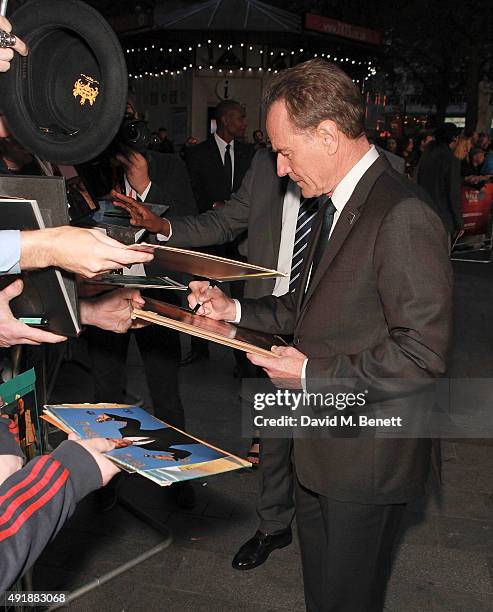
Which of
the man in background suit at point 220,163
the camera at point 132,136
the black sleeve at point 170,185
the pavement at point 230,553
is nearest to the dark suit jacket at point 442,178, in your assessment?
the man in background suit at point 220,163

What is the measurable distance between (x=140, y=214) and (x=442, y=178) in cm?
837

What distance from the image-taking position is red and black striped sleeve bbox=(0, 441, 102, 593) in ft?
4.75

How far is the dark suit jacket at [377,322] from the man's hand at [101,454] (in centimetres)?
79

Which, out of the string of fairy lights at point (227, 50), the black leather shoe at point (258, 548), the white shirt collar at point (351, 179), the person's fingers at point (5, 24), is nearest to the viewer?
the person's fingers at point (5, 24)

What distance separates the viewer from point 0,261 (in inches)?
67.8

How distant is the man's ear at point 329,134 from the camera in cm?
234

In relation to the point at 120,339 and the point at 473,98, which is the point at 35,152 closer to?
the point at 120,339

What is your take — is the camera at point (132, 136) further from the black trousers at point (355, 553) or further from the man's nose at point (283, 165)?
the black trousers at point (355, 553)

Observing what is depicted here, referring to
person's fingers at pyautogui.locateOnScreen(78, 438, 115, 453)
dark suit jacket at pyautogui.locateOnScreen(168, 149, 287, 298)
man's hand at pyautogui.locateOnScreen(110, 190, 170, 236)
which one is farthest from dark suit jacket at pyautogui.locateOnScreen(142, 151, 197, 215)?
person's fingers at pyautogui.locateOnScreen(78, 438, 115, 453)

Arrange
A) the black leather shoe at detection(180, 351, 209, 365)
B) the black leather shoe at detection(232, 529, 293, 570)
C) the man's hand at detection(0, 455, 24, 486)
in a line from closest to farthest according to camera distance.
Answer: the man's hand at detection(0, 455, 24, 486) < the black leather shoe at detection(232, 529, 293, 570) < the black leather shoe at detection(180, 351, 209, 365)

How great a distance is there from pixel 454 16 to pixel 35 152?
32321mm

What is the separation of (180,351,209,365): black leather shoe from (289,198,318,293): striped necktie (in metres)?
3.12

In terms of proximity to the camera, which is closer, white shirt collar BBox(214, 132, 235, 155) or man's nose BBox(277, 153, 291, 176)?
man's nose BBox(277, 153, 291, 176)

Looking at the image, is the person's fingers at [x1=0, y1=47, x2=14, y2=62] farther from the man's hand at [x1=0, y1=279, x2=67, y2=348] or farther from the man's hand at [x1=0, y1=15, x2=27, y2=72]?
the man's hand at [x1=0, y1=279, x2=67, y2=348]
